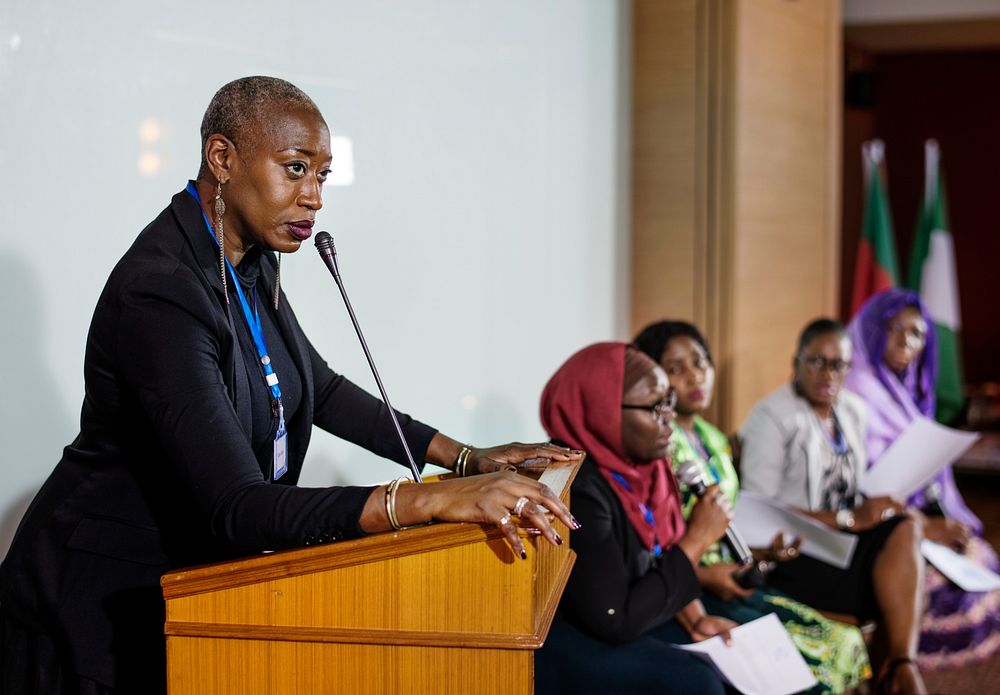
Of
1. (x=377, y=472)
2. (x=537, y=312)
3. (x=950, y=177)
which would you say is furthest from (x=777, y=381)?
(x=950, y=177)

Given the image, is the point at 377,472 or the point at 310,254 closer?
the point at 310,254

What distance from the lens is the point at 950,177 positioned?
30.1ft

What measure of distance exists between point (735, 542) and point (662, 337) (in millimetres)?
866

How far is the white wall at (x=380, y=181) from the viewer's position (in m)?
2.16

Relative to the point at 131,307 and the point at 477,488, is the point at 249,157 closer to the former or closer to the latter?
the point at 131,307

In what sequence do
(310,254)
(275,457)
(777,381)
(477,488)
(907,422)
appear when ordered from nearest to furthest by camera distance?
(477,488), (275,457), (310,254), (907,422), (777,381)

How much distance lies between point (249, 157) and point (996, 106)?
8701mm

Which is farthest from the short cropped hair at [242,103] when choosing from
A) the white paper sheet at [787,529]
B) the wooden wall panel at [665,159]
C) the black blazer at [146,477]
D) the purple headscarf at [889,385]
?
the wooden wall panel at [665,159]

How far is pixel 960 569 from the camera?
3715 millimetres

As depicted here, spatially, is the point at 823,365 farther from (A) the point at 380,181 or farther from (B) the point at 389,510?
(B) the point at 389,510

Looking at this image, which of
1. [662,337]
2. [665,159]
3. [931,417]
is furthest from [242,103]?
[931,417]

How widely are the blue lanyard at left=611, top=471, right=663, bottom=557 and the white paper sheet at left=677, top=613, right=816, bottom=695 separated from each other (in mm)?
221

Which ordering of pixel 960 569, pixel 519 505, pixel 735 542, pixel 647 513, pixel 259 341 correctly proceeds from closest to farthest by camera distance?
pixel 519 505 < pixel 259 341 < pixel 647 513 < pixel 735 542 < pixel 960 569

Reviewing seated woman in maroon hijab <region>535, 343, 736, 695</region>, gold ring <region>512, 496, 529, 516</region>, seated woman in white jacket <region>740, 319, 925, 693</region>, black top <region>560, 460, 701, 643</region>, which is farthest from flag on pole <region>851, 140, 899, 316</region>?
gold ring <region>512, 496, 529, 516</region>
